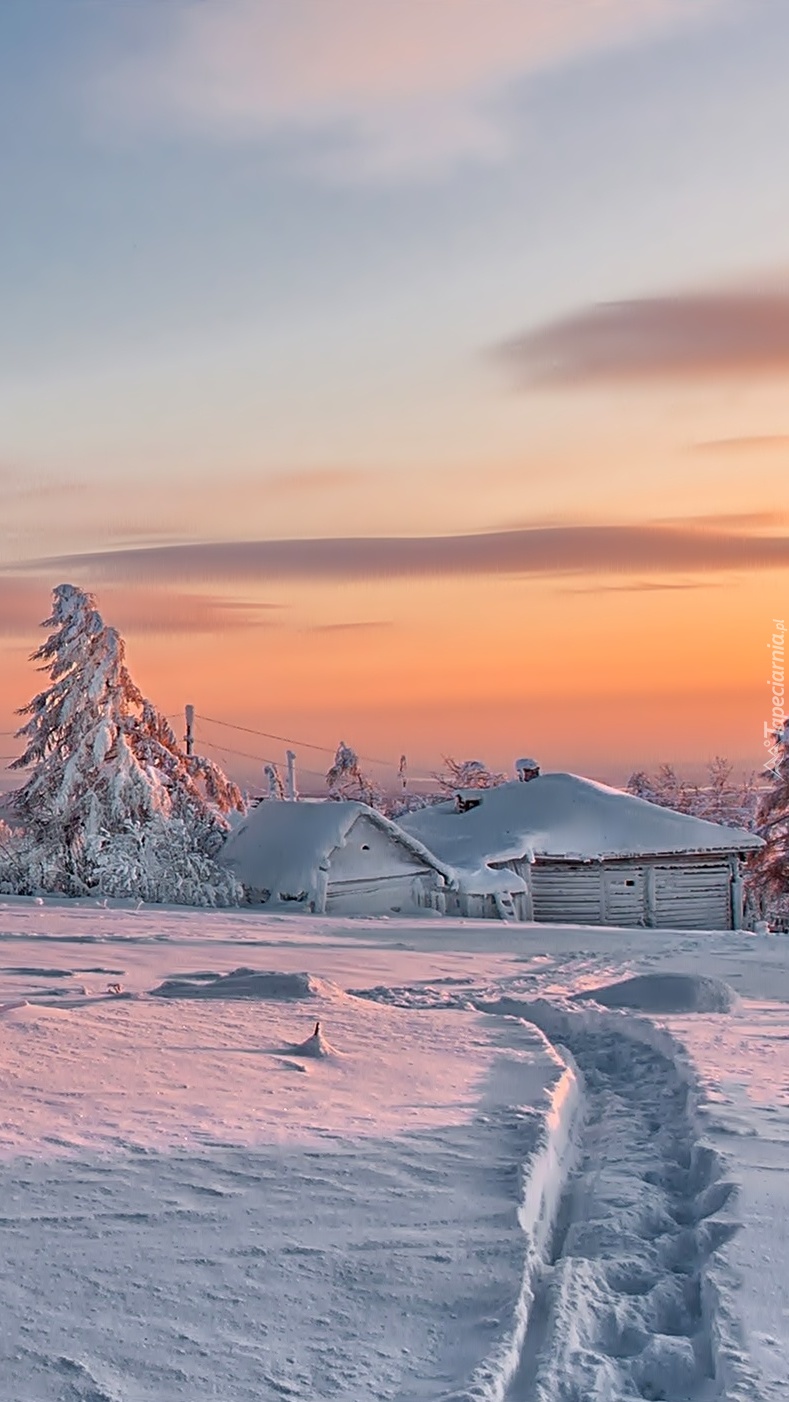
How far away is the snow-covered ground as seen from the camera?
15.1 ft

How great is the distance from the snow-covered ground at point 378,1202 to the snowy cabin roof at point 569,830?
22406 millimetres

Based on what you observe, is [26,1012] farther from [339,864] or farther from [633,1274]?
[339,864]

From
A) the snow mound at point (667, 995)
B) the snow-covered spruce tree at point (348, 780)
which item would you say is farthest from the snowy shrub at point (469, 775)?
the snow mound at point (667, 995)

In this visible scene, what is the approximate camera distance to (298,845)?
30.5m

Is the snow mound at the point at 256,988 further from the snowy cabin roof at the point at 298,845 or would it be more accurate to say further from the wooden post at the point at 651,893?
the wooden post at the point at 651,893

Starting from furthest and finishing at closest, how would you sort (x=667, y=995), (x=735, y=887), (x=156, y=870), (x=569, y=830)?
(x=735, y=887)
(x=569, y=830)
(x=156, y=870)
(x=667, y=995)

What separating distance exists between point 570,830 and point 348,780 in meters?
21.7

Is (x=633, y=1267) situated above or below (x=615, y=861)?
below

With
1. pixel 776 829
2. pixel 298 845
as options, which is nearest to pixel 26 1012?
pixel 298 845

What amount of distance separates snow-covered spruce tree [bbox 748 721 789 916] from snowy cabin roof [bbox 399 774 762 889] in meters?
0.54

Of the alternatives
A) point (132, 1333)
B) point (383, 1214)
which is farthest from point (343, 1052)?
point (132, 1333)

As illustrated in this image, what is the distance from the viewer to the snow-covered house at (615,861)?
35219 mm

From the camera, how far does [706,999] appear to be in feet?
46.2

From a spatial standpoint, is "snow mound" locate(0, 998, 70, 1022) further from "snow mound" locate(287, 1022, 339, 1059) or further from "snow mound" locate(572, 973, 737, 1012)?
"snow mound" locate(572, 973, 737, 1012)
